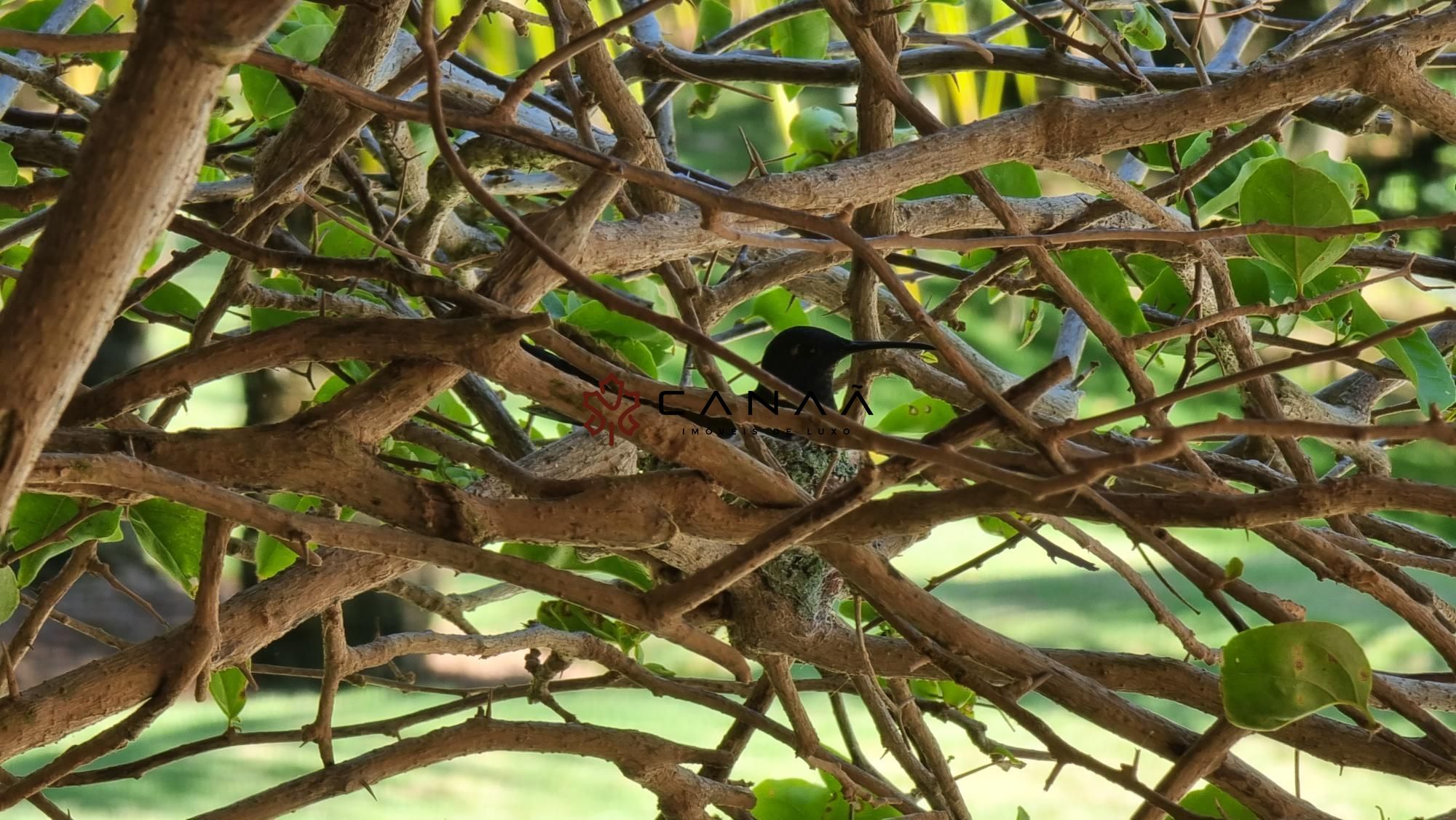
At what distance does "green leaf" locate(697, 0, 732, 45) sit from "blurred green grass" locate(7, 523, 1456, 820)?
1.11m

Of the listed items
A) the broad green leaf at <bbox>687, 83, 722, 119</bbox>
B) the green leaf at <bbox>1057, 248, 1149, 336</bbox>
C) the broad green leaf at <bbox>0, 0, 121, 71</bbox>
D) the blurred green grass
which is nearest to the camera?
the green leaf at <bbox>1057, 248, 1149, 336</bbox>

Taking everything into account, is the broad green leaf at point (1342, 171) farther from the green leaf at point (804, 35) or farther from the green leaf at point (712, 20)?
the green leaf at point (712, 20)

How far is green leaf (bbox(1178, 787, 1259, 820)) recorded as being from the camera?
2.00 feet

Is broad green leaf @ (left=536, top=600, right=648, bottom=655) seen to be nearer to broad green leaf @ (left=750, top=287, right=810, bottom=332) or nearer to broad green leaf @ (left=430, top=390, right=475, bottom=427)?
broad green leaf @ (left=430, top=390, right=475, bottom=427)

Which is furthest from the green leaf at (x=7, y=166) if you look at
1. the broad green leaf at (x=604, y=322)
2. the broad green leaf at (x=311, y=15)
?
the broad green leaf at (x=604, y=322)

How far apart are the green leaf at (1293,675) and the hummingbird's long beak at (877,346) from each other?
24 cm

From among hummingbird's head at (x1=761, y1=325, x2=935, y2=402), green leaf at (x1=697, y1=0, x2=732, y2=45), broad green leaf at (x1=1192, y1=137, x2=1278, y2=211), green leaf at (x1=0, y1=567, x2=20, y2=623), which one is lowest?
green leaf at (x1=0, y1=567, x2=20, y2=623)

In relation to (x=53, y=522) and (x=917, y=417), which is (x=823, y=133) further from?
(x=53, y=522)

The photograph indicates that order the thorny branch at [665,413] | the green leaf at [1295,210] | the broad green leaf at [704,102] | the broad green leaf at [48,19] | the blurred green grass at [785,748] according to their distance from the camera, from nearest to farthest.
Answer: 1. the thorny branch at [665,413]
2. the green leaf at [1295,210]
3. the broad green leaf at [48,19]
4. the broad green leaf at [704,102]
5. the blurred green grass at [785,748]

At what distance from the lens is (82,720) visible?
55 centimetres

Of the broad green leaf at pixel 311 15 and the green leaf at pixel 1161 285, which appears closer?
the green leaf at pixel 1161 285

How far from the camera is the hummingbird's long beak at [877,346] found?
0.66 metres

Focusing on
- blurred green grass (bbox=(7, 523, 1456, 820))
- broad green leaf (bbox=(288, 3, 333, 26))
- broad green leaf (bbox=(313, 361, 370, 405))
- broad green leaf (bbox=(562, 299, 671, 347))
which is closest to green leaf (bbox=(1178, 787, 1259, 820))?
broad green leaf (bbox=(562, 299, 671, 347))
